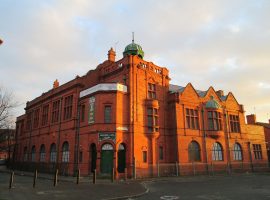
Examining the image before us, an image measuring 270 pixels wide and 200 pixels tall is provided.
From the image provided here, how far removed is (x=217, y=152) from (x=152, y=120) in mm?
12373

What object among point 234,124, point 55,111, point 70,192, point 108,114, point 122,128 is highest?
point 55,111

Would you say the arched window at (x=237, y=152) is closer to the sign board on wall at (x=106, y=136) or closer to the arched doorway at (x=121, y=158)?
the arched doorway at (x=121, y=158)

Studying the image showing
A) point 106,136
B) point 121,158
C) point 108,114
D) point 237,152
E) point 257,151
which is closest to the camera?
point 106,136

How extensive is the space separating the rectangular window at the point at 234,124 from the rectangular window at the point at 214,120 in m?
4.27

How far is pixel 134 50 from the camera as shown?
37188 millimetres

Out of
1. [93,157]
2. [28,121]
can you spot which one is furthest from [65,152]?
[28,121]

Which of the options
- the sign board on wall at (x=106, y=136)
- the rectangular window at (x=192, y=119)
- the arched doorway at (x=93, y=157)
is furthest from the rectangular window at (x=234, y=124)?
the arched doorway at (x=93, y=157)

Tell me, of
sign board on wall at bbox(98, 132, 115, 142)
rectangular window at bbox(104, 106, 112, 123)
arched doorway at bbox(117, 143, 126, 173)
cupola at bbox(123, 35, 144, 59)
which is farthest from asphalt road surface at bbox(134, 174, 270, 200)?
cupola at bbox(123, 35, 144, 59)

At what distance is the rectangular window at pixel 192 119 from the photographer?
35.7m

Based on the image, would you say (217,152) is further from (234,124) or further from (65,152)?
(65,152)

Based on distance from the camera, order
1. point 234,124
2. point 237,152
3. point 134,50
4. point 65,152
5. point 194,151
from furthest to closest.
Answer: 1. point 234,124
2. point 237,152
3. point 134,50
4. point 194,151
5. point 65,152

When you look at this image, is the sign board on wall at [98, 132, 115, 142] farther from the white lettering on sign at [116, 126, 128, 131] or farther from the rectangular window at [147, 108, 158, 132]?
the rectangular window at [147, 108, 158, 132]

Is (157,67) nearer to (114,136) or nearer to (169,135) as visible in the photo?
(169,135)

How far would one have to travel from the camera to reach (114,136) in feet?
93.7
